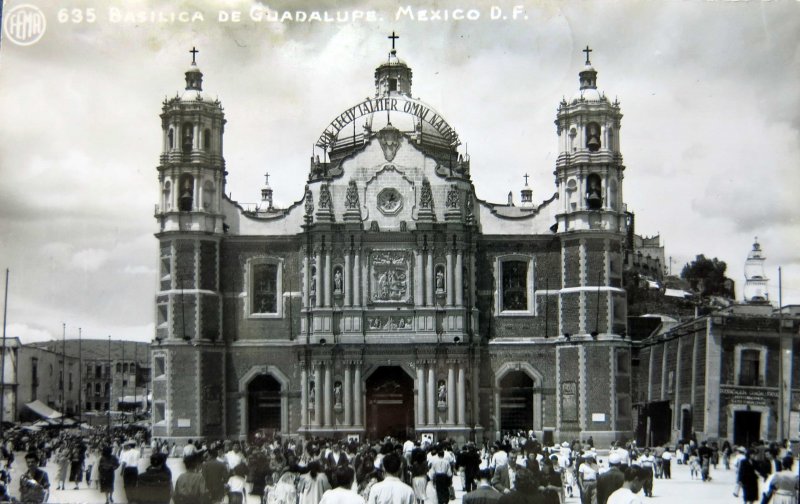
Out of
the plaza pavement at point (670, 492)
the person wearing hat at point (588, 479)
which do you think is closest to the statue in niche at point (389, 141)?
the plaza pavement at point (670, 492)

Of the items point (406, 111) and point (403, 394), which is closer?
point (403, 394)

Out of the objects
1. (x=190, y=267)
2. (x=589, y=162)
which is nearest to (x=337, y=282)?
(x=190, y=267)

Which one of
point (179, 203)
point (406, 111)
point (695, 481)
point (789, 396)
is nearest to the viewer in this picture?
point (695, 481)

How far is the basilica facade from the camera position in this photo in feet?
158

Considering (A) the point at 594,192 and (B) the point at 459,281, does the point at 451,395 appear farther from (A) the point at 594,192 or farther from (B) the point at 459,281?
(A) the point at 594,192

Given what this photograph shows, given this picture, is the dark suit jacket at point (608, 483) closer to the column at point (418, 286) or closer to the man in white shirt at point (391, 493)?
the man in white shirt at point (391, 493)

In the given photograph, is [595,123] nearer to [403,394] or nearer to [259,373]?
[403,394]

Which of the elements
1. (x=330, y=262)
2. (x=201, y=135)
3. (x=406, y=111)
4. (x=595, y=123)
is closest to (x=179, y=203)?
(x=201, y=135)

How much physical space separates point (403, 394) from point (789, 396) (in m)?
15.3

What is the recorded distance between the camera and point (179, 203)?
49.4 meters

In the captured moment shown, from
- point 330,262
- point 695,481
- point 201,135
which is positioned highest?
point 201,135

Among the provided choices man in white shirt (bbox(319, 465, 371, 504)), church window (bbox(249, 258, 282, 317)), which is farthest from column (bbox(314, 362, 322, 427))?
man in white shirt (bbox(319, 465, 371, 504))

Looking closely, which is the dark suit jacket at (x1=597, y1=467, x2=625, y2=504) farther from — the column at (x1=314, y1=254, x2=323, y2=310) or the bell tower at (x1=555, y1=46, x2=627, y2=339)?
the column at (x1=314, y1=254, x2=323, y2=310)

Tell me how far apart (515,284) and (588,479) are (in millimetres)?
25152
